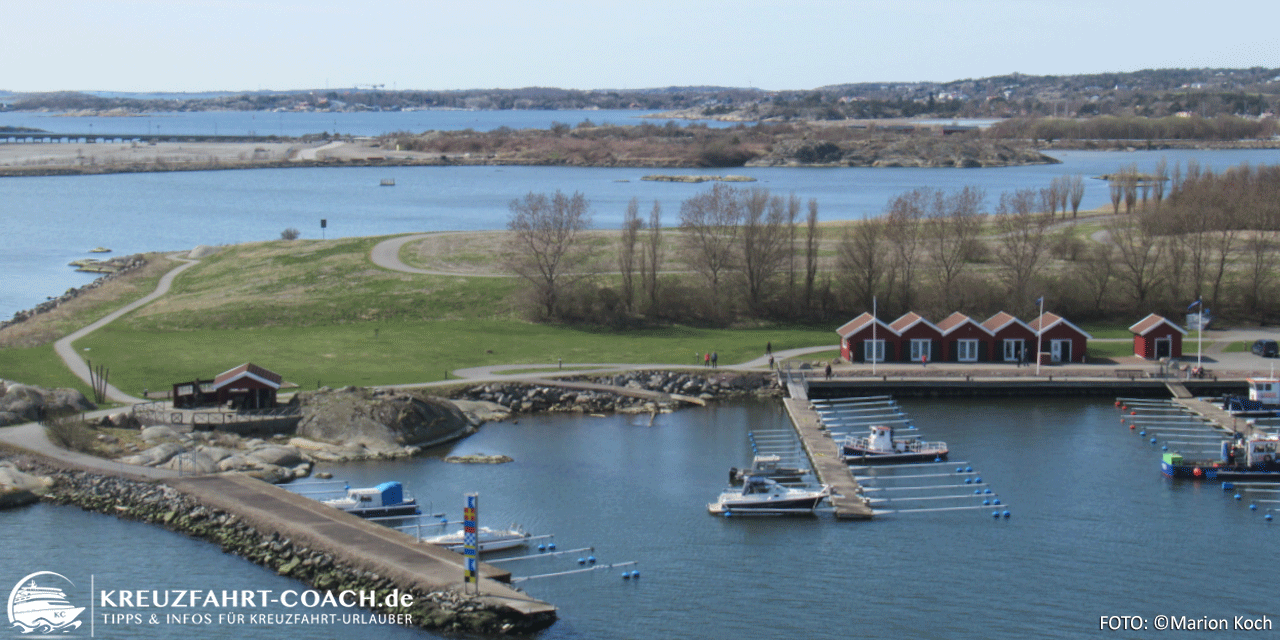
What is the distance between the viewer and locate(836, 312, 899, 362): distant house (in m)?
62.2

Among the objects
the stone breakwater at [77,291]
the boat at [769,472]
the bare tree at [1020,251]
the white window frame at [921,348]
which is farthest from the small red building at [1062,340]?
→ the stone breakwater at [77,291]

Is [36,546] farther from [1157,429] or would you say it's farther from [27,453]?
[1157,429]

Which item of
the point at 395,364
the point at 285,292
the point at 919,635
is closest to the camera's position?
the point at 919,635

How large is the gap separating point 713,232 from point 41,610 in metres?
50.2

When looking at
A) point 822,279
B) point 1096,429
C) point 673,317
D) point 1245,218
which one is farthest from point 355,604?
point 1245,218

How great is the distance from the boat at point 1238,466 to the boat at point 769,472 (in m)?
13.9

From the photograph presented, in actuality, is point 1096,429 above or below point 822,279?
below

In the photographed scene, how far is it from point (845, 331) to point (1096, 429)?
14.5 metres

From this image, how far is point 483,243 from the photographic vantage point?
9194cm

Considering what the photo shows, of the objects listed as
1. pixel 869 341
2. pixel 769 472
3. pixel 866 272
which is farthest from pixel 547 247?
pixel 769 472

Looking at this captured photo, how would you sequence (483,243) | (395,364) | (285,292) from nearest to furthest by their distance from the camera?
(395,364)
(285,292)
(483,243)

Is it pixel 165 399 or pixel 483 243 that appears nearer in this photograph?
pixel 165 399

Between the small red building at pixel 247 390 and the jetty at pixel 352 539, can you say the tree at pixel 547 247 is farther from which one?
the jetty at pixel 352 539

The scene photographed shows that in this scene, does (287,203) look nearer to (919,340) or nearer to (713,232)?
(713,232)
